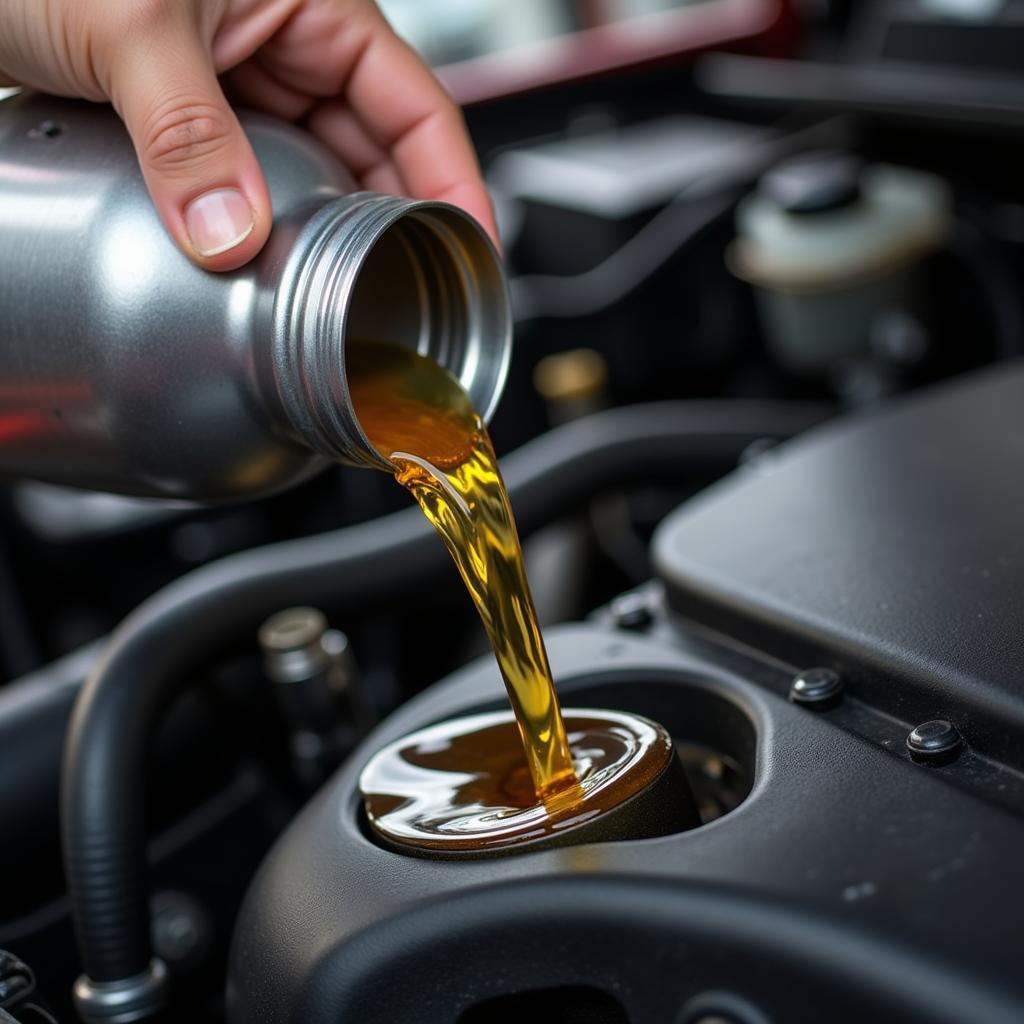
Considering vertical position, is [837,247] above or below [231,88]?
below

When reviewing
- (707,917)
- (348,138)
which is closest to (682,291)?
(348,138)

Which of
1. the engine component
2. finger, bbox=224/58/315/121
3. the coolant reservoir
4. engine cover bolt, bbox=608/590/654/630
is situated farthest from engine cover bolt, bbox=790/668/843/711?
the coolant reservoir

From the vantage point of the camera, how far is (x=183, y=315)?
0.57m

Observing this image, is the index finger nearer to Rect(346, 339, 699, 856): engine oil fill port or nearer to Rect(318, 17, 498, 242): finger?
Rect(318, 17, 498, 242): finger

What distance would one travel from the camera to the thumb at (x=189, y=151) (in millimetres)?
561

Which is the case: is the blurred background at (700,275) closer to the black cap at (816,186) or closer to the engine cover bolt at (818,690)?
the black cap at (816,186)

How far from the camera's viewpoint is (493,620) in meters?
0.59

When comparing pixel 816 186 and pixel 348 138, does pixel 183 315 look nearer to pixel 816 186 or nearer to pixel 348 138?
pixel 348 138

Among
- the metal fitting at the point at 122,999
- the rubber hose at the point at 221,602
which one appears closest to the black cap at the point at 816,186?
the rubber hose at the point at 221,602

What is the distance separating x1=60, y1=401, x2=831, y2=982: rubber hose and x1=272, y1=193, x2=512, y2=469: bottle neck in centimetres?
20

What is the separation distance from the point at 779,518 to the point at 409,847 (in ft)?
0.93

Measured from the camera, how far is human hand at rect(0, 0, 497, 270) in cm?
56

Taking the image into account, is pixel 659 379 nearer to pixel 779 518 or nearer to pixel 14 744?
pixel 779 518

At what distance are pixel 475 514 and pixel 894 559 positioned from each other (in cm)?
20
